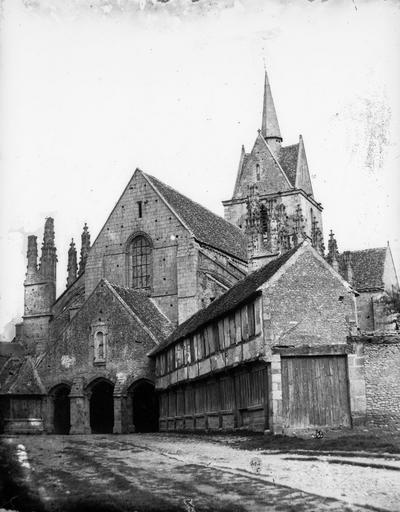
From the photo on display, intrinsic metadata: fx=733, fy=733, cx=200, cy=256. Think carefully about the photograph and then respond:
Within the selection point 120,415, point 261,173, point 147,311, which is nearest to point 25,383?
point 120,415

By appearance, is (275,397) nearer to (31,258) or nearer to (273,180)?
(31,258)

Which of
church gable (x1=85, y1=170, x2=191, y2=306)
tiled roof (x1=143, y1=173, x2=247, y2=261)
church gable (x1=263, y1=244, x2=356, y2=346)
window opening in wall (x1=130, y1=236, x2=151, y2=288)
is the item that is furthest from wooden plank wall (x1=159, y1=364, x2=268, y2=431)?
tiled roof (x1=143, y1=173, x2=247, y2=261)

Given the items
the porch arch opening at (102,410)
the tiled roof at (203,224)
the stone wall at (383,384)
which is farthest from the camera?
the tiled roof at (203,224)

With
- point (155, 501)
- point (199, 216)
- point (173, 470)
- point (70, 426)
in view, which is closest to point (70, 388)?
point (70, 426)

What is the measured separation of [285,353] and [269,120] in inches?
1995

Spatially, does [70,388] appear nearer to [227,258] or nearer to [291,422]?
[227,258]

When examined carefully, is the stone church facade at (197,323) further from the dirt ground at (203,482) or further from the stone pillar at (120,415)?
the dirt ground at (203,482)

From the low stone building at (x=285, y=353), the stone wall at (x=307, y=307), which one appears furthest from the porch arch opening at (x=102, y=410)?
the stone wall at (x=307, y=307)

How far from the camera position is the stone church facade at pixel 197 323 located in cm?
2319

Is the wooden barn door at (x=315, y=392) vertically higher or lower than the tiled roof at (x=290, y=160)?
lower

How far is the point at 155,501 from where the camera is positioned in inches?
385

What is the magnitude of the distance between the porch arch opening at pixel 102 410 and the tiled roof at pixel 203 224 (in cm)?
1062

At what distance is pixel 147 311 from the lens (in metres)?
41.5

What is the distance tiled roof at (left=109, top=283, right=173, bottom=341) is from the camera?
39.7 m
